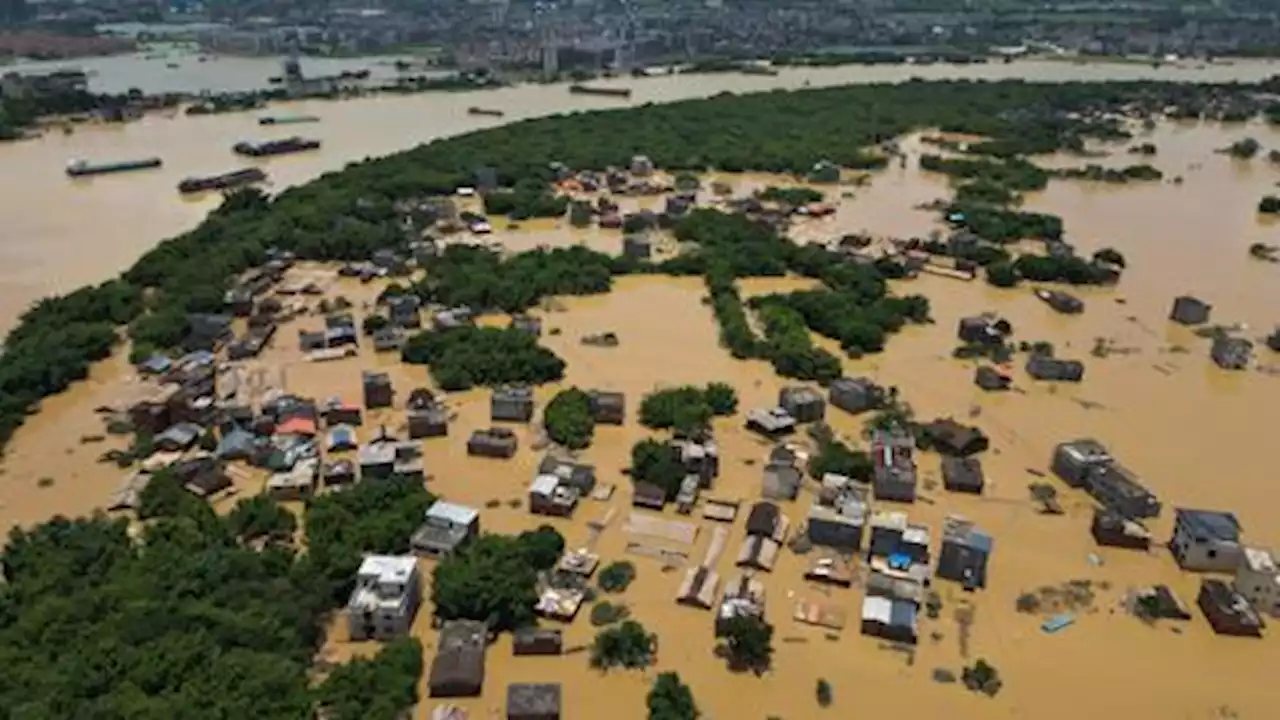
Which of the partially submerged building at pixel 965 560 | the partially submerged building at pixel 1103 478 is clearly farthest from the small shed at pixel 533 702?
the partially submerged building at pixel 1103 478

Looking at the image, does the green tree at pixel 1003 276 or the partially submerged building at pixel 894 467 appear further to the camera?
the green tree at pixel 1003 276

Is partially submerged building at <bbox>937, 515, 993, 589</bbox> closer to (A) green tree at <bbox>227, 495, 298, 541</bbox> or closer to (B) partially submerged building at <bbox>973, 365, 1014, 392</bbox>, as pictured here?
(B) partially submerged building at <bbox>973, 365, 1014, 392</bbox>

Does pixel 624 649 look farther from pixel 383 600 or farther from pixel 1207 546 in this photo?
pixel 1207 546

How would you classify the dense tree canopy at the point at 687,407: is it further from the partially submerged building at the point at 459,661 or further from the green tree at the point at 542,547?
the partially submerged building at the point at 459,661

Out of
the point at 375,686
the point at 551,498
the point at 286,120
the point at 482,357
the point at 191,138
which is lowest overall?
the point at 191,138

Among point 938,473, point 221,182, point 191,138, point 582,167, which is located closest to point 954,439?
point 938,473

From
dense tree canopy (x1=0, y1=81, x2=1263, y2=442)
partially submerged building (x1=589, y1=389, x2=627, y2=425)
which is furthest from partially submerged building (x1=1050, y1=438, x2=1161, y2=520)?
partially submerged building (x1=589, y1=389, x2=627, y2=425)
